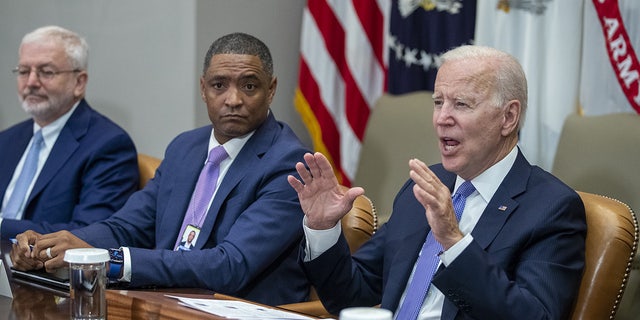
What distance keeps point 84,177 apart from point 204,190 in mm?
1150

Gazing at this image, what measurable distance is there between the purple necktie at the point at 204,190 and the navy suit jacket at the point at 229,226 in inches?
1.0

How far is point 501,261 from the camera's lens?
2.92 m

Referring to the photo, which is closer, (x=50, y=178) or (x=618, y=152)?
(x=618, y=152)

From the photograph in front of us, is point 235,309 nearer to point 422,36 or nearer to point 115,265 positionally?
point 115,265

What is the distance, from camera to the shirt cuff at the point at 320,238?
3150 mm

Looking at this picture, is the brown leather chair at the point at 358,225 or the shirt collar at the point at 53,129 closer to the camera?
the brown leather chair at the point at 358,225

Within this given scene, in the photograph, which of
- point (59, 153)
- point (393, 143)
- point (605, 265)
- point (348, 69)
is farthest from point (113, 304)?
point (348, 69)

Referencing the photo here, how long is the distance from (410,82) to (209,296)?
3.12m

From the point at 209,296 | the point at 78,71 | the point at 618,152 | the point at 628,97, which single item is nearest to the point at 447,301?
the point at 209,296

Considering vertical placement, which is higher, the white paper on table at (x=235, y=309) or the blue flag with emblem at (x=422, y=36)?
the blue flag with emblem at (x=422, y=36)

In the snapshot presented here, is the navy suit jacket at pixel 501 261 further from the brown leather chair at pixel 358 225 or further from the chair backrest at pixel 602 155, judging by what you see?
the chair backrest at pixel 602 155

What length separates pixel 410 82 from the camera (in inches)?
229

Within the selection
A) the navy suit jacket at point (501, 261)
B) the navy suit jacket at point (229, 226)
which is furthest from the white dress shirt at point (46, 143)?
the navy suit jacket at point (501, 261)

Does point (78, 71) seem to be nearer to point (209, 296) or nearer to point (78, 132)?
point (78, 132)
